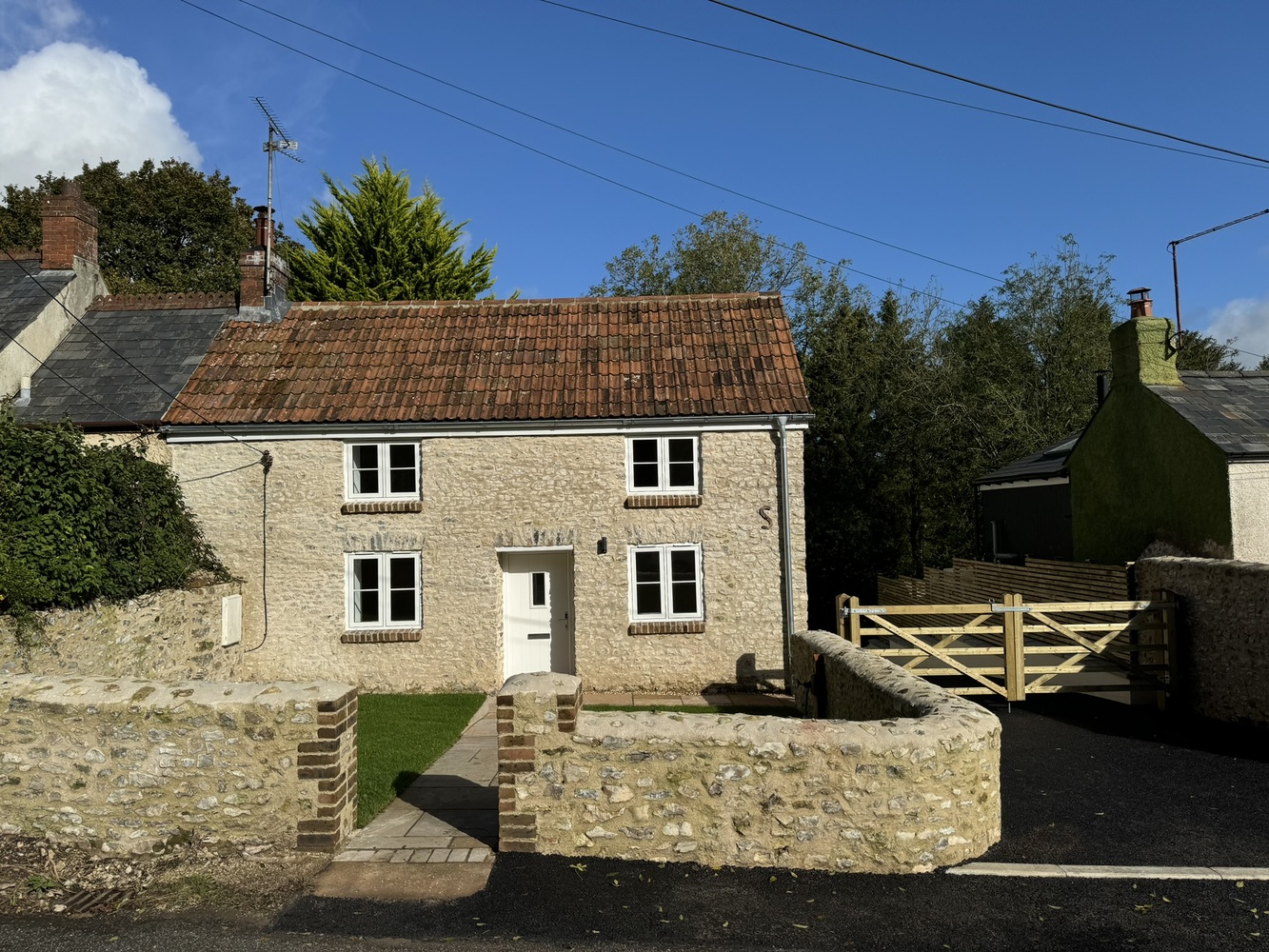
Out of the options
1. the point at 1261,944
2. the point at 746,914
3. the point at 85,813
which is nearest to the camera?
the point at 1261,944

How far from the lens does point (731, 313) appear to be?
16250 mm

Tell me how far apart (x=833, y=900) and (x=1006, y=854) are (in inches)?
67.5

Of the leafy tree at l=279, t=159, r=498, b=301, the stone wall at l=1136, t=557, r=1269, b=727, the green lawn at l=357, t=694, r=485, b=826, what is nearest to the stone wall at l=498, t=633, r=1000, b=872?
the green lawn at l=357, t=694, r=485, b=826

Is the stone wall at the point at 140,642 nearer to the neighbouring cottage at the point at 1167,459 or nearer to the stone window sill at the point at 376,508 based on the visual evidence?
the stone window sill at the point at 376,508

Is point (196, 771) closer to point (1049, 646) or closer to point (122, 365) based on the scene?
point (1049, 646)

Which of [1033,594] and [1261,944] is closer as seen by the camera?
[1261,944]

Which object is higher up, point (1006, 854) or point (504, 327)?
point (504, 327)

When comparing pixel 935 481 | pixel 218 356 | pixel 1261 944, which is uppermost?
pixel 218 356

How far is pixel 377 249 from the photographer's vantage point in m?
27.1

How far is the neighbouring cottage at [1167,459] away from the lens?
13.8 metres

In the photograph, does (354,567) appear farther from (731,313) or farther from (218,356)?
(731,313)

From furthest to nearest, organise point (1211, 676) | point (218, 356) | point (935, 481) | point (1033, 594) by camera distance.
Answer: point (935, 481) → point (1033, 594) → point (218, 356) → point (1211, 676)

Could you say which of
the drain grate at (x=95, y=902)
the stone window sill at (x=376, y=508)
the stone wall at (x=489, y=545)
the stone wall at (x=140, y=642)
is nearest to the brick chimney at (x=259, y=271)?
the stone wall at (x=489, y=545)

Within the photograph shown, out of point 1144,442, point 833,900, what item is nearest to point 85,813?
point 833,900
